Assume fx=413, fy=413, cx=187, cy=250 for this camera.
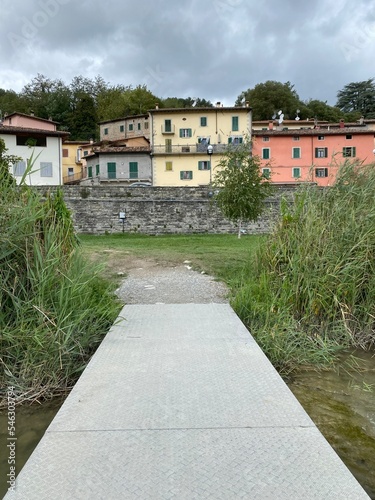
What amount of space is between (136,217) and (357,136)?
1023 inches

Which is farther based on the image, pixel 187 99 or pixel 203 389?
pixel 187 99

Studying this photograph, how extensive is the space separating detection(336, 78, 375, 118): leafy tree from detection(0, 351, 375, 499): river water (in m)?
67.0

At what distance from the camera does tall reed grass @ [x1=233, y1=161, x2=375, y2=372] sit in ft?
13.1

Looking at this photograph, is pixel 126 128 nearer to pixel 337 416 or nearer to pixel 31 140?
pixel 31 140

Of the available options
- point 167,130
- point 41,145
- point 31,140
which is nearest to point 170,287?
point 31,140

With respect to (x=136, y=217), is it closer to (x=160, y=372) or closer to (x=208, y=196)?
(x=208, y=196)

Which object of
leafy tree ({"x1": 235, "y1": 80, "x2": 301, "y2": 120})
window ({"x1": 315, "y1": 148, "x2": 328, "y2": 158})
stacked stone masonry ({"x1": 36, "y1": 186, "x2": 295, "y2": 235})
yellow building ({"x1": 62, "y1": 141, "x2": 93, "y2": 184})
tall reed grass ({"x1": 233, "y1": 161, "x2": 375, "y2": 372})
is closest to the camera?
tall reed grass ({"x1": 233, "y1": 161, "x2": 375, "y2": 372})

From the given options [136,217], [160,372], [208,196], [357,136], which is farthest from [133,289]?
[357,136]

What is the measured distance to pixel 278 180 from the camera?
133 ft

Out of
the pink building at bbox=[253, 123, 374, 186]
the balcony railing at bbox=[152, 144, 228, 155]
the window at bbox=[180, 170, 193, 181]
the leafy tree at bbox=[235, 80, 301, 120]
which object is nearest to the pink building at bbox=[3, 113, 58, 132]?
the balcony railing at bbox=[152, 144, 228, 155]

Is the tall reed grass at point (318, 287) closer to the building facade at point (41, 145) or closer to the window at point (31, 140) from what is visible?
the building facade at point (41, 145)

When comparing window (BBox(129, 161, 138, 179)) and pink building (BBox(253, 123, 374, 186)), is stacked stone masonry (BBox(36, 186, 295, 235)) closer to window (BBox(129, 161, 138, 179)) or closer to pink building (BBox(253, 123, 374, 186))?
window (BBox(129, 161, 138, 179))

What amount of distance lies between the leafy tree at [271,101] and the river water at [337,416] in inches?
2420

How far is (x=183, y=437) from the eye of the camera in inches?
81.7
